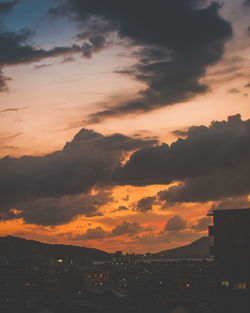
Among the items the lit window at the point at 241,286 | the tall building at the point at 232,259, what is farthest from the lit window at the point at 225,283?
the lit window at the point at 241,286

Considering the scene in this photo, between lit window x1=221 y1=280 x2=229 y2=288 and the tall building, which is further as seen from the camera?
lit window x1=221 y1=280 x2=229 y2=288

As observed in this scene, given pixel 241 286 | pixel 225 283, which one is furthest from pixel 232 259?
pixel 241 286

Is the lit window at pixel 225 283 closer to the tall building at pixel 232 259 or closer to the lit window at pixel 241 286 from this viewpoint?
the tall building at pixel 232 259

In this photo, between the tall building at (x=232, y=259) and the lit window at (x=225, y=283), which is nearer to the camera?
the tall building at (x=232, y=259)

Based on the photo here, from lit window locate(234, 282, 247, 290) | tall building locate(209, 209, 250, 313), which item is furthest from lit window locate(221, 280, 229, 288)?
lit window locate(234, 282, 247, 290)

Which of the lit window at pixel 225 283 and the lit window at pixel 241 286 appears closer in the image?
the lit window at pixel 241 286

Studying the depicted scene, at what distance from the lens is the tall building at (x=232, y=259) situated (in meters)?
83.7

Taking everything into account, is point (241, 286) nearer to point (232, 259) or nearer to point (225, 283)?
point (225, 283)

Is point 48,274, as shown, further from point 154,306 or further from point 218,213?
point 218,213

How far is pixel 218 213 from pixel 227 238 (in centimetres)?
524

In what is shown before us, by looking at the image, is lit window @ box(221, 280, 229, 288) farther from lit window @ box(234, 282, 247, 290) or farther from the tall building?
lit window @ box(234, 282, 247, 290)

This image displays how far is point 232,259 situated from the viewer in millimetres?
86125

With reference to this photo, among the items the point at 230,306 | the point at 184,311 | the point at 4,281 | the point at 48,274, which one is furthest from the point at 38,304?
the point at 48,274

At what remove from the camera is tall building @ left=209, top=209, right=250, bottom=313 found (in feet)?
275
